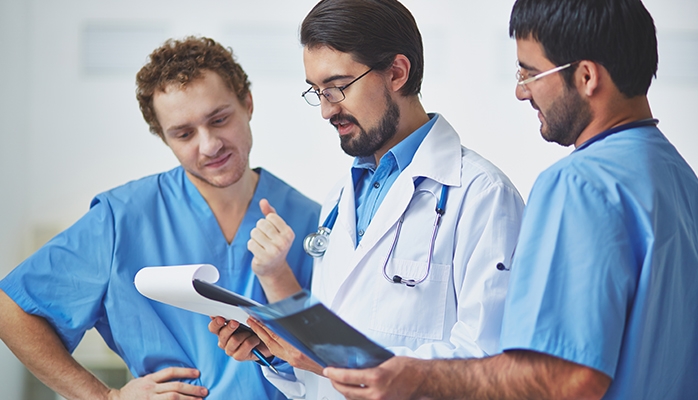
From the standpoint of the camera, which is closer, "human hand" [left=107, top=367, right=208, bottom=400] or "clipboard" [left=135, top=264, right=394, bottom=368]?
"clipboard" [left=135, top=264, right=394, bottom=368]

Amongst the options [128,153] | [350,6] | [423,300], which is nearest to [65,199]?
[128,153]

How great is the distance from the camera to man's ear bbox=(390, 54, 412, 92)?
1.59 m

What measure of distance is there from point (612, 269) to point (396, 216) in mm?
594

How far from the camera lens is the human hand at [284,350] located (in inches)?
53.6

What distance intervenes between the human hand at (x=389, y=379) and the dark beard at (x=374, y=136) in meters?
0.65

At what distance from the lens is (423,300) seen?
4.56ft

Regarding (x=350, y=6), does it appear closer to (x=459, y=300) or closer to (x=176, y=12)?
(x=459, y=300)

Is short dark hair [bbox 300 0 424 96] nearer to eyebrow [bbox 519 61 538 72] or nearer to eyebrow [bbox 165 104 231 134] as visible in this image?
eyebrow [bbox 165 104 231 134]

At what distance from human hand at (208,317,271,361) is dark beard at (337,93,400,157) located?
0.51m

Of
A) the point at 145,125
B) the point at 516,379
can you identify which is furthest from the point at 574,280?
the point at 145,125

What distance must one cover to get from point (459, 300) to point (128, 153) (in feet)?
7.34

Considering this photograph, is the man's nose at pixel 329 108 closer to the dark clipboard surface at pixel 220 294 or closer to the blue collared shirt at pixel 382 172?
the blue collared shirt at pixel 382 172

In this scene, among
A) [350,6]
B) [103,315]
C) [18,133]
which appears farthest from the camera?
[18,133]

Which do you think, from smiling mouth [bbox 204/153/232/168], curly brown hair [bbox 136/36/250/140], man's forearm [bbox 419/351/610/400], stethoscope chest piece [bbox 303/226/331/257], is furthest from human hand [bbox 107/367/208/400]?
man's forearm [bbox 419/351/610/400]
